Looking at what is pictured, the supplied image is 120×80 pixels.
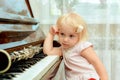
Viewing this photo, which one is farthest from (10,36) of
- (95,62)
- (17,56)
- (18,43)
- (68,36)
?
(95,62)

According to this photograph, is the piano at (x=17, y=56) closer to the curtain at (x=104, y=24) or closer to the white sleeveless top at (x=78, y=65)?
the white sleeveless top at (x=78, y=65)

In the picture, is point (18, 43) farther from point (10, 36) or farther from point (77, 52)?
point (77, 52)

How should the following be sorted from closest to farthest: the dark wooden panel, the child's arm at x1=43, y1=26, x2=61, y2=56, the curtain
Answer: the dark wooden panel, the child's arm at x1=43, y1=26, x2=61, y2=56, the curtain

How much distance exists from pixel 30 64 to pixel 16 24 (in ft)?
0.84

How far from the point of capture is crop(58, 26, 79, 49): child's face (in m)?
1.25

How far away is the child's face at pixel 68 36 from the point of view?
4.11ft

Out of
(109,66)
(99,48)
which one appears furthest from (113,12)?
(109,66)

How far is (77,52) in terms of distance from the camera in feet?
4.32

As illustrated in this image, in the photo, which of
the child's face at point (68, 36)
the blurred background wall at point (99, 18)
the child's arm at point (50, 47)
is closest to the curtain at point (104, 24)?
the blurred background wall at point (99, 18)

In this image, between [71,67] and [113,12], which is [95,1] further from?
[71,67]

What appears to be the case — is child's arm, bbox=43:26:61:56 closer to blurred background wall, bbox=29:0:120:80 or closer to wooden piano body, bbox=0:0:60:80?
wooden piano body, bbox=0:0:60:80

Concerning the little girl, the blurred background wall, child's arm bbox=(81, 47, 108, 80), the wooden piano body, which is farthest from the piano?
the blurred background wall

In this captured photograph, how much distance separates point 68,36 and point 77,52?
11 cm

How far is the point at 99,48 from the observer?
1.99m
